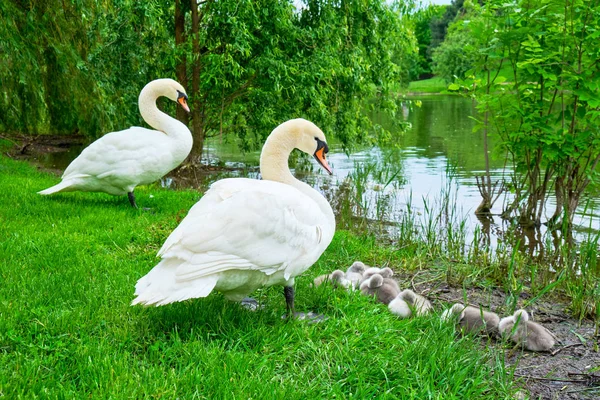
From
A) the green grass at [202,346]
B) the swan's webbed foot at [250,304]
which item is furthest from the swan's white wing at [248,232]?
the swan's webbed foot at [250,304]

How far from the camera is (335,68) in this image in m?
9.97

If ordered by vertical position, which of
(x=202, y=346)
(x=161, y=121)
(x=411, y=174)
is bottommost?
(x=411, y=174)

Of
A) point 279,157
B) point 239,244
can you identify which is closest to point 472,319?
point 279,157

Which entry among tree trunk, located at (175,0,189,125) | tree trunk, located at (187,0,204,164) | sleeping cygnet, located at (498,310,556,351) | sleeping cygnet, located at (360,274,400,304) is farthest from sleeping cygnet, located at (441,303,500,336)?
tree trunk, located at (175,0,189,125)

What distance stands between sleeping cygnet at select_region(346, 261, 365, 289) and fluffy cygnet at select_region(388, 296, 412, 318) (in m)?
0.50

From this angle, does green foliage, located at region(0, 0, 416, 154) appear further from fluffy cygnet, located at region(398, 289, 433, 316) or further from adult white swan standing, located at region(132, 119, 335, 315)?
adult white swan standing, located at region(132, 119, 335, 315)

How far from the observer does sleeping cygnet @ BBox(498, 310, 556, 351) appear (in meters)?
3.95

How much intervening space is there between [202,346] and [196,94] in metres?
9.00

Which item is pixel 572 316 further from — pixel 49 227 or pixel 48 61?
pixel 48 61

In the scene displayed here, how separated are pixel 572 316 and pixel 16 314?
164 inches

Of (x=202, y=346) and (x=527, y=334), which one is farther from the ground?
(x=202, y=346)

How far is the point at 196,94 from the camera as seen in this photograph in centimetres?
1154

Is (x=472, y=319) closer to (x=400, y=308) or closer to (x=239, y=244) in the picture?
(x=400, y=308)

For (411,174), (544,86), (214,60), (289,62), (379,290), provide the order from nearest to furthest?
(379,290) < (544,86) < (214,60) < (289,62) < (411,174)
